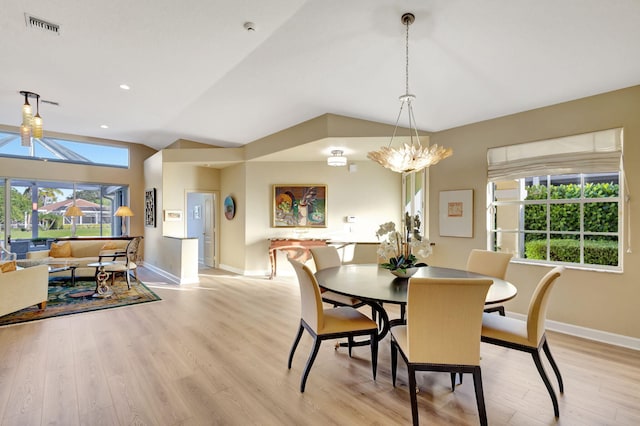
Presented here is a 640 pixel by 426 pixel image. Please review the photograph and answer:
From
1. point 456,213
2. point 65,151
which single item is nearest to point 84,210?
point 65,151

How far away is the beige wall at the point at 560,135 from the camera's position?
3049 millimetres

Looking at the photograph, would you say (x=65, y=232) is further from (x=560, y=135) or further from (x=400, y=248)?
(x=560, y=135)

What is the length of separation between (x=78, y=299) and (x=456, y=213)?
567 cm

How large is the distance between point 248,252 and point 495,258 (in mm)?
4796

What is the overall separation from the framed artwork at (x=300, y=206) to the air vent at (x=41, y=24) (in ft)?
13.7

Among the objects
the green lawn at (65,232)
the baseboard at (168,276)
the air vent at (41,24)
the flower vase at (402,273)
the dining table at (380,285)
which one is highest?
the air vent at (41,24)

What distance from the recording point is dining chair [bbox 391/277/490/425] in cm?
176

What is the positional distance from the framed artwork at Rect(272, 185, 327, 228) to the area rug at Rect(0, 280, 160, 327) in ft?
9.05

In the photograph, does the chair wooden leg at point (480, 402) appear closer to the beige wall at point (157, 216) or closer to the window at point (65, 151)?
the beige wall at point (157, 216)

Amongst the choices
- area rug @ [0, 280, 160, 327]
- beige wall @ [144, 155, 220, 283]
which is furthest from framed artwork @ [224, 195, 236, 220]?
area rug @ [0, 280, 160, 327]

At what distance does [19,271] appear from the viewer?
12.0 ft

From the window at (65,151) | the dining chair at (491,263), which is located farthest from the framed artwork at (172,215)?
the dining chair at (491,263)

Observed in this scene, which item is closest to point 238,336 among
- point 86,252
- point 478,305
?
point 478,305

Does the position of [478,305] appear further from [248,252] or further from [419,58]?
[248,252]
